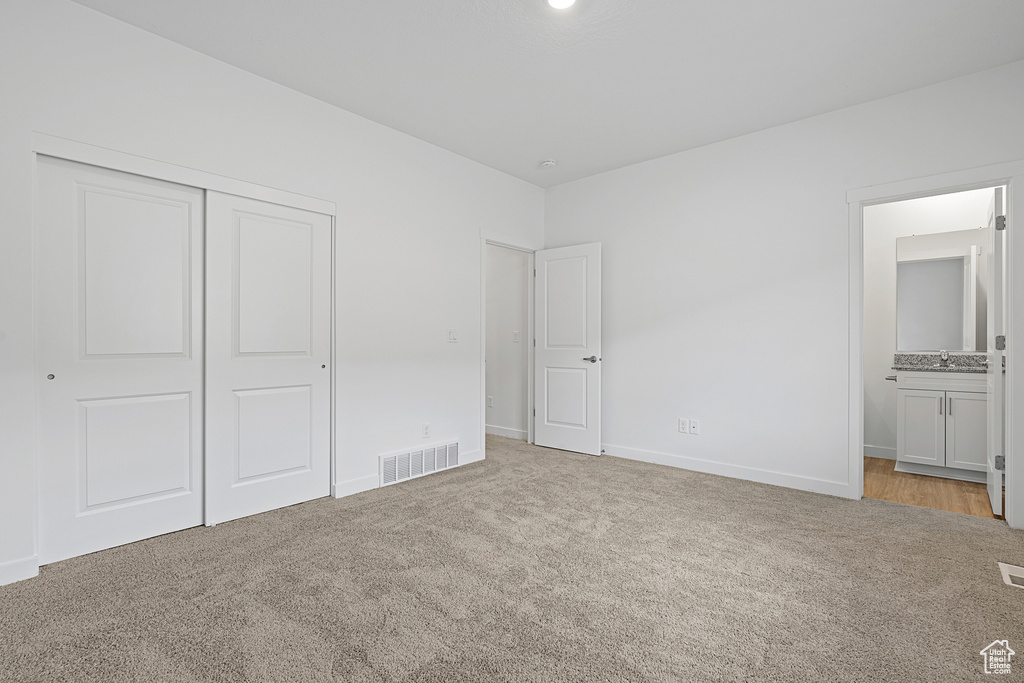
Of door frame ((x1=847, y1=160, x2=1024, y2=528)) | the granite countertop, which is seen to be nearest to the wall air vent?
door frame ((x1=847, y1=160, x2=1024, y2=528))

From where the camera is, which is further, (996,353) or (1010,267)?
(996,353)

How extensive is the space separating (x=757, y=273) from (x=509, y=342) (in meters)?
2.67

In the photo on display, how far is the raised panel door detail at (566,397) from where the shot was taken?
4.81m

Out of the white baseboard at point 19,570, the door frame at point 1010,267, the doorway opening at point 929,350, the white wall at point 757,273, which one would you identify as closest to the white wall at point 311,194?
the white baseboard at point 19,570

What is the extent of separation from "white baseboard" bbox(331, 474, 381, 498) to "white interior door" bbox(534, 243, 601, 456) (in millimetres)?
1958

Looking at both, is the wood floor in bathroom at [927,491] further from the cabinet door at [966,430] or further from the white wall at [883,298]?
the white wall at [883,298]

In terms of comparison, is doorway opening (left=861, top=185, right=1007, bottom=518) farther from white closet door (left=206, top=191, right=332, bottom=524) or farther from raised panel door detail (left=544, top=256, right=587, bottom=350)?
white closet door (left=206, top=191, right=332, bottom=524)

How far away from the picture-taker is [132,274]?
262 centimetres

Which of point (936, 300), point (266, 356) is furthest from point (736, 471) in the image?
point (266, 356)

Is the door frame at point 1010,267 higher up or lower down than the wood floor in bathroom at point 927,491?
higher up

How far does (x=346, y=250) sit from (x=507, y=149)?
5.53 ft

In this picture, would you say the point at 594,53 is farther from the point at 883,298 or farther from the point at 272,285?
the point at 883,298

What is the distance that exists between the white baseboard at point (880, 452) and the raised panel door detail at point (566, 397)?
2817 mm

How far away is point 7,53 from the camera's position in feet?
7.29
